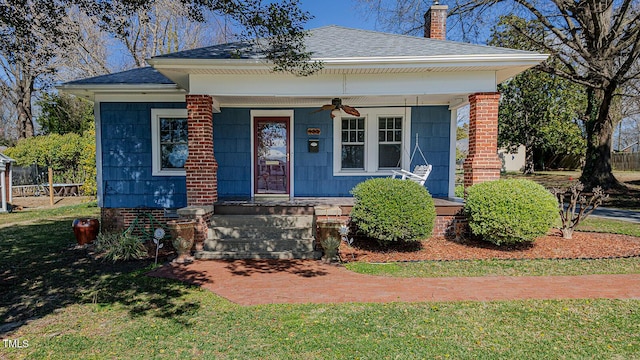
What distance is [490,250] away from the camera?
6379 mm

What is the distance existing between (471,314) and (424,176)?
14.9 ft

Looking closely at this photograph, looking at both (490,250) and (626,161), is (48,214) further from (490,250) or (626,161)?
(626,161)

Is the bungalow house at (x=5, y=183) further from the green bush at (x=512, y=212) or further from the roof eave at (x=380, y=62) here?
the green bush at (x=512, y=212)

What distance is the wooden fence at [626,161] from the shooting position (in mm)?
28359

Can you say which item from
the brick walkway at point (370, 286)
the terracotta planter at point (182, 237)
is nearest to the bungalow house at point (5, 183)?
the terracotta planter at point (182, 237)

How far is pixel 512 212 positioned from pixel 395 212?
6.44 feet

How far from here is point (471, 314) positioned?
3.75 metres

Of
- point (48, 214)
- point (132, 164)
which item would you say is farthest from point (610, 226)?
point (48, 214)

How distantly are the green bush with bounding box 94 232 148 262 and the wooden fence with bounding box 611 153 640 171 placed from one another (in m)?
35.9

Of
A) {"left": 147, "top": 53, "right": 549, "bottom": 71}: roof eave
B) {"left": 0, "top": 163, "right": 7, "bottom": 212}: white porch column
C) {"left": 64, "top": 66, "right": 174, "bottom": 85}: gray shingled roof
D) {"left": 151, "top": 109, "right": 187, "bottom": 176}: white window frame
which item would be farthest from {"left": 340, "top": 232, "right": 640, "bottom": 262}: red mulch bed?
{"left": 0, "top": 163, "right": 7, "bottom": 212}: white porch column

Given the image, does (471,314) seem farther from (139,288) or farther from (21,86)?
(21,86)

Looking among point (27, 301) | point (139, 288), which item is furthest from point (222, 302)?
point (27, 301)

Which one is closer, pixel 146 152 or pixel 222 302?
pixel 222 302

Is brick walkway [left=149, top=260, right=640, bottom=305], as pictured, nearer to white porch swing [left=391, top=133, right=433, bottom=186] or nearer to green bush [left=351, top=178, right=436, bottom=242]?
green bush [left=351, top=178, right=436, bottom=242]
